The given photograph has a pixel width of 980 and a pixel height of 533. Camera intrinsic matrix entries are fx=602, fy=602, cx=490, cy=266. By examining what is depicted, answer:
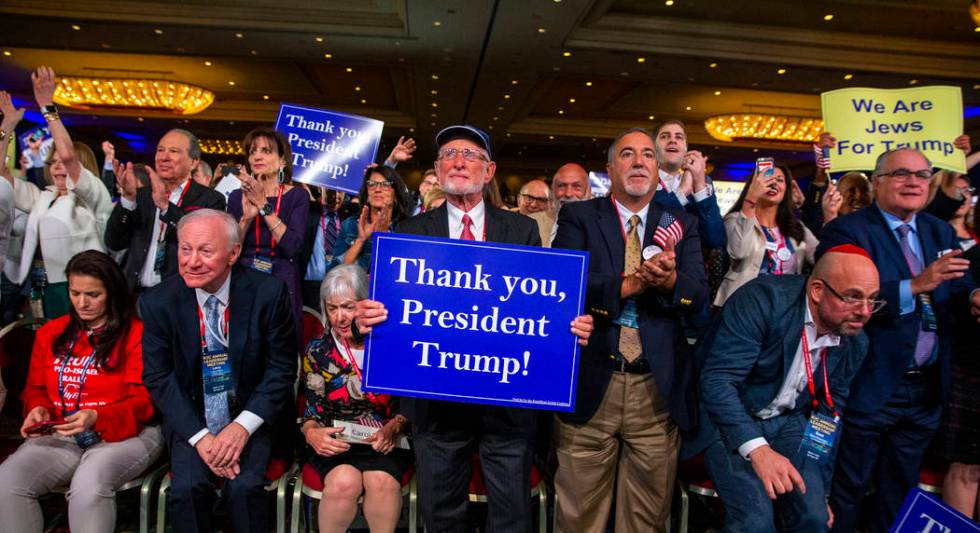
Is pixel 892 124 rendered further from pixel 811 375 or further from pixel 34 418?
pixel 34 418

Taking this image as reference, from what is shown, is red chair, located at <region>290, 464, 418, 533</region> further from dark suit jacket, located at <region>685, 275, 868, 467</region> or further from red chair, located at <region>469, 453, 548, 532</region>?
dark suit jacket, located at <region>685, 275, 868, 467</region>

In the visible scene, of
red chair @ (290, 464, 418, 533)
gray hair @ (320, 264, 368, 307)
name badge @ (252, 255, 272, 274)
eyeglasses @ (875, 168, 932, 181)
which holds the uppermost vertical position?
eyeglasses @ (875, 168, 932, 181)

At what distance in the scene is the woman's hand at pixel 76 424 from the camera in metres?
2.37

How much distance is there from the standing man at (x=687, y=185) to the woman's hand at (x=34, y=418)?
2738mm

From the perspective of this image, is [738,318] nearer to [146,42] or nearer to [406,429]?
[406,429]

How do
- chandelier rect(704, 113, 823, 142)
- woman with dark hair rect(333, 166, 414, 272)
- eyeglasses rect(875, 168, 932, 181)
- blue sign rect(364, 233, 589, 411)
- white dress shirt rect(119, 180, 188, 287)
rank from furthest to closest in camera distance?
chandelier rect(704, 113, 823, 142), woman with dark hair rect(333, 166, 414, 272), white dress shirt rect(119, 180, 188, 287), eyeglasses rect(875, 168, 932, 181), blue sign rect(364, 233, 589, 411)

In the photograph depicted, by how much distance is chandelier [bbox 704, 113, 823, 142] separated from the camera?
13656 millimetres

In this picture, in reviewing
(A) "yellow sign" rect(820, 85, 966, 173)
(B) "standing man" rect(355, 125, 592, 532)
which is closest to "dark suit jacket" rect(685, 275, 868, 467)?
(B) "standing man" rect(355, 125, 592, 532)

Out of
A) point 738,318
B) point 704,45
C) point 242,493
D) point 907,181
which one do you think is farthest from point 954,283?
point 704,45

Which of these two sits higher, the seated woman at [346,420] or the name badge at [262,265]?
the name badge at [262,265]

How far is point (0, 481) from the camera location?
230cm

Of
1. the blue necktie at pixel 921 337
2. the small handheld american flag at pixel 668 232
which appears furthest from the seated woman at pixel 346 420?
the blue necktie at pixel 921 337

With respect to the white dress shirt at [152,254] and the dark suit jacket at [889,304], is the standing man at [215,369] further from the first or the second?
the dark suit jacket at [889,304]

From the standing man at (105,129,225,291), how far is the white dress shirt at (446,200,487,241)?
1.78 metres
